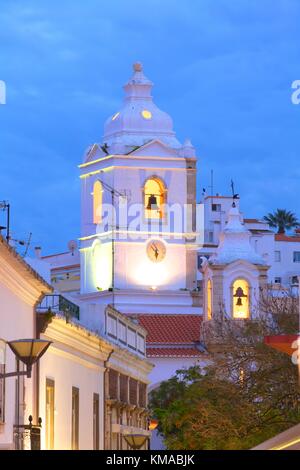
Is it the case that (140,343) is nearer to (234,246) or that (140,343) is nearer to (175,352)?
(175,352)

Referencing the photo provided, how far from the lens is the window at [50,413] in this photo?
109 feet

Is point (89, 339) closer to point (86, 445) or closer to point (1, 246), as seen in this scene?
point (86, 445)

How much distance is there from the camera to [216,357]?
54.8 metres

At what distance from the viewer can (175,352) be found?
92750 mm

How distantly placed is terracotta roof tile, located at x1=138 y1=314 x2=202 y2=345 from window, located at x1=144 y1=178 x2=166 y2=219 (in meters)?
6.09

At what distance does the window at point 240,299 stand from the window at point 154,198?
26.4ft

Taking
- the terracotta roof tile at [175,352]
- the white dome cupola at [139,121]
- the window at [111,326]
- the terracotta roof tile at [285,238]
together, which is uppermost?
the terracotta roof tile at [285,238]

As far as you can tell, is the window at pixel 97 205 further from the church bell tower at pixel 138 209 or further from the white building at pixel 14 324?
the white building at pixel 14 324

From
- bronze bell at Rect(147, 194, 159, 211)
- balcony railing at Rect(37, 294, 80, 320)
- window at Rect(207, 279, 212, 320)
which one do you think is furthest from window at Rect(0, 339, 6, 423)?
bronze bell at Rect(147, 194, 159, 211)

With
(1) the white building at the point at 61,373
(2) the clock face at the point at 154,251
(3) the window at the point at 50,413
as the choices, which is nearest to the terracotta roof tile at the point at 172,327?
(2) the clock face at the point at 154,251

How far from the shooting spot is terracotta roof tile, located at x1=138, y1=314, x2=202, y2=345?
306 ft

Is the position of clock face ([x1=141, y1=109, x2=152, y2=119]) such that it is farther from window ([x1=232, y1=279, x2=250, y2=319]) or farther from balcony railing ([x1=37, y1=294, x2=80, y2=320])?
balcony railing ([x1=37, y1=294, x2=80, y2=320])

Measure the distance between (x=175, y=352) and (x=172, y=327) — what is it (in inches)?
108
